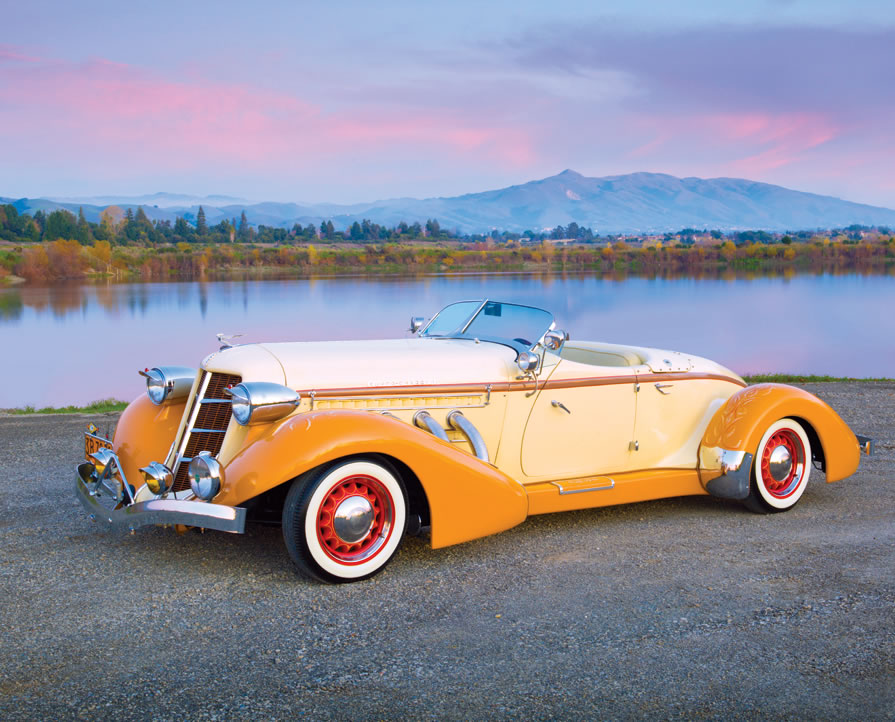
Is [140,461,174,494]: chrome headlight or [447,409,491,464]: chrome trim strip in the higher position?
[447,409,491,464]: chrome trim strip

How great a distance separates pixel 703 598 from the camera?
15.4 ft

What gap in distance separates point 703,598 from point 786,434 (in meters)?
2.62

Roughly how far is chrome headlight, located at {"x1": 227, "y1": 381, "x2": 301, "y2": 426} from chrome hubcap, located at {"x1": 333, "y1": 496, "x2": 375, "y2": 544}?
75cm

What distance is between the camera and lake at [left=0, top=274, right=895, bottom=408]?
26312mm

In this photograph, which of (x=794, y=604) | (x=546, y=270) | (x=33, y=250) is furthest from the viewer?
(x=546, y=270)

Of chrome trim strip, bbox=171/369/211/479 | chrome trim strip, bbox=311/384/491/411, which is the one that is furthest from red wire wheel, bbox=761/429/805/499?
chrome trim strip, bbox=171/369/211/479

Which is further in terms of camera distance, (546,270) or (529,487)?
(546,270)

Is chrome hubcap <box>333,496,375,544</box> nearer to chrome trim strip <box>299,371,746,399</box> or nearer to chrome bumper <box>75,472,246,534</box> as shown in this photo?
chrome bumper <box>75,472,246,534</box>

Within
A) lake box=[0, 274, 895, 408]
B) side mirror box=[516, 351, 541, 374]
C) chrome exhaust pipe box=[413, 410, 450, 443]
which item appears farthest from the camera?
lake box=[0, 274, 895, 408]

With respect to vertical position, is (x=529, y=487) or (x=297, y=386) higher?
(x=297, y=386)

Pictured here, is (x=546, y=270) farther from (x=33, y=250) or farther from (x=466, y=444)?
(x=466, y=444)

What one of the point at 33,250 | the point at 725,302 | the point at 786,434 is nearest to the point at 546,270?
the point at 725,302

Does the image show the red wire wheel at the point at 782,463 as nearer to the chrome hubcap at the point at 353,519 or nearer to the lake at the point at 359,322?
the chrome hubcap at the point at 353,519

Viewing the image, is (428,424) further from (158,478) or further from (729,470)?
(729,470)
